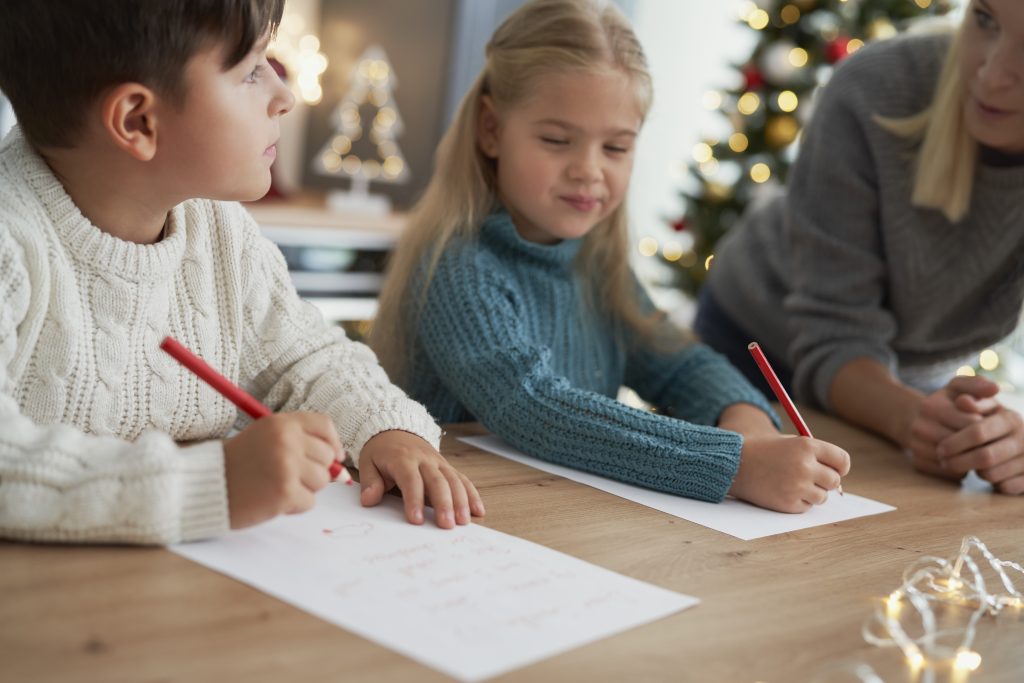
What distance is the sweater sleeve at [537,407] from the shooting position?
1.08 m

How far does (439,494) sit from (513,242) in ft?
1.76

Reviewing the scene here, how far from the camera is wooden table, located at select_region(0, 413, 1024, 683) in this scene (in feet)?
1.93

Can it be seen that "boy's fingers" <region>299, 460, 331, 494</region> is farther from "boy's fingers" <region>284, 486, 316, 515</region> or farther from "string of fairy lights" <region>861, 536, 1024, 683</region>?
"string of fairy lights" <region>861, 536, 1024, 683</region>

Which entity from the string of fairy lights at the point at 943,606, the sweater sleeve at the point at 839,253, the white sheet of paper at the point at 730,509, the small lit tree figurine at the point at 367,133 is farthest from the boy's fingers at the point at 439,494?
the small lit tree figurine at the point at 367,133

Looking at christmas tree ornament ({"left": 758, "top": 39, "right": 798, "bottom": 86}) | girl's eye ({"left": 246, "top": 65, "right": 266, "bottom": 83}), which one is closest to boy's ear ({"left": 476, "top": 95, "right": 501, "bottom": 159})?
girl's eye ({"left": 246, "top": 65, "right": 266, "bottom": 83})

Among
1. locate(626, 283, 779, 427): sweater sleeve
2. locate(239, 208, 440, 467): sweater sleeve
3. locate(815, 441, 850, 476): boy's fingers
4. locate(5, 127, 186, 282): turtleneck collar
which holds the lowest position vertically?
locate(626, 283, 779, 427): sweater sleeve

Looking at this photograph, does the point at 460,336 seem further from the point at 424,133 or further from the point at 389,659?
the point at 424,133

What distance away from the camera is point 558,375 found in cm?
126

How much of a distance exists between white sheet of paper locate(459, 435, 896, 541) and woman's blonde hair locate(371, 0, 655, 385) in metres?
0.27

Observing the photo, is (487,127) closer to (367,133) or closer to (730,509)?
(730,509)

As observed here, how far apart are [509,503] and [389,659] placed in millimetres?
349

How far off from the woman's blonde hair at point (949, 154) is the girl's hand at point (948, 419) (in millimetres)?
324

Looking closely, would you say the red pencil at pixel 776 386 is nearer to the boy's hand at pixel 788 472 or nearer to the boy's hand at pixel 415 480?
the boy's hand at pixel 788 472

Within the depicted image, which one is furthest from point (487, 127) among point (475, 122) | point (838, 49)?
point (838, 49)
